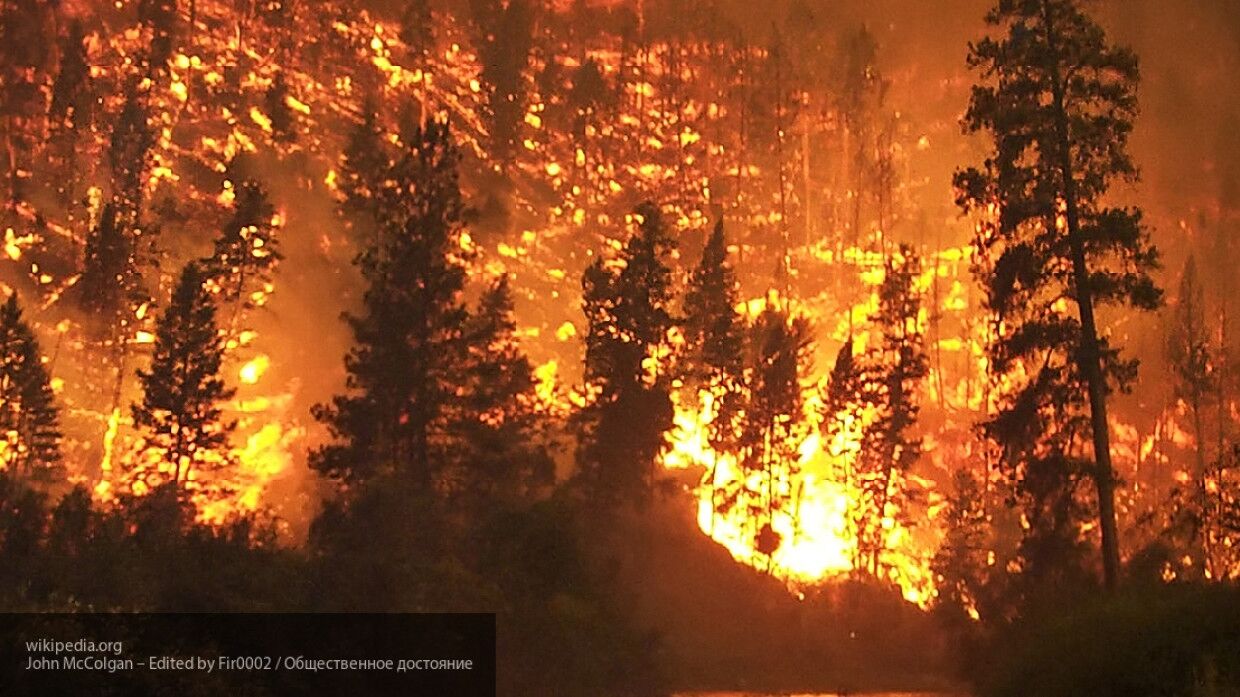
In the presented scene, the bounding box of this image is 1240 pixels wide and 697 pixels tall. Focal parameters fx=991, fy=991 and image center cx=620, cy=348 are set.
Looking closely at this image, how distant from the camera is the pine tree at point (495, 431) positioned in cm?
3447

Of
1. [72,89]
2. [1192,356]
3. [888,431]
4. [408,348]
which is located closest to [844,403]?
[888,431]

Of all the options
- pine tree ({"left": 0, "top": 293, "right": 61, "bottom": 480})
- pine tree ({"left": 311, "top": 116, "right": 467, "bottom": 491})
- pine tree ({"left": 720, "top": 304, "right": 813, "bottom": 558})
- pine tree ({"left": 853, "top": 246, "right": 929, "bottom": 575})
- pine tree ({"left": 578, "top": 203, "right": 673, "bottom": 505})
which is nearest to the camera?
pine tree ({"left": 311, "top": 116, "right": 467, "bottom": 491})

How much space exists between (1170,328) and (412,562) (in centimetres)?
6325

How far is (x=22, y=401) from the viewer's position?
3906cm

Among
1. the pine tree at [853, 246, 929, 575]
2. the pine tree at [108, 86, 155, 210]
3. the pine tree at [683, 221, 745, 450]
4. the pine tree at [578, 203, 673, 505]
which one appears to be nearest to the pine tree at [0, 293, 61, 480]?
the pine tree at [108, 86, 155, 210]

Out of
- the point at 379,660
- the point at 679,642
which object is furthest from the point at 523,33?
the point at 379,660

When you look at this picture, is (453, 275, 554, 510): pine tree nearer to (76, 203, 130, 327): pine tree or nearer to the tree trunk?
the tree trunk

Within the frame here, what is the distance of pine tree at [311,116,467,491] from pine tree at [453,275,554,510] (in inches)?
36.2

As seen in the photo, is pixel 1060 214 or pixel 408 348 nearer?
pixel 1060 214

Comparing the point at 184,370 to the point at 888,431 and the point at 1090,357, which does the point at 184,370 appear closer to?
the point at 1090,357

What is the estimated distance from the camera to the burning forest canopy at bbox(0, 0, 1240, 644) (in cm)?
3491

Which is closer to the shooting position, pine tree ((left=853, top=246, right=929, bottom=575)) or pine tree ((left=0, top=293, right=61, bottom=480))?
pine tree ((left=0, top=293, right=61, bottom=480))

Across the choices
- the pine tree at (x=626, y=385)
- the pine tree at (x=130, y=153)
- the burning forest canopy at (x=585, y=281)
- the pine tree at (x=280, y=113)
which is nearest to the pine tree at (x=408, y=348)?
the burning forest canopy at (x=585, y=281)

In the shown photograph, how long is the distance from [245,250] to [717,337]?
23.3m
